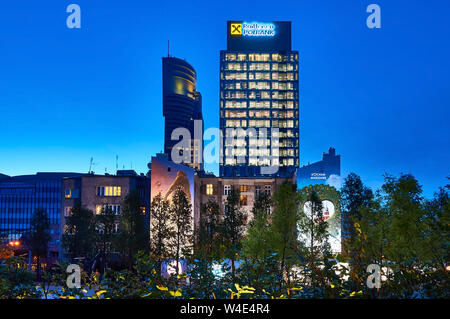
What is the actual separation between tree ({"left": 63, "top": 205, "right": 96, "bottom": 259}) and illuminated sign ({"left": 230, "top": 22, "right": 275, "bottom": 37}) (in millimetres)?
104782

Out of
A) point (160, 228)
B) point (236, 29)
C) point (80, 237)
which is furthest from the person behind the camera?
point (236, 29)

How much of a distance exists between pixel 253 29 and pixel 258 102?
30.5m

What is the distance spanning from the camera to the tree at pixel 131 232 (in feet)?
142

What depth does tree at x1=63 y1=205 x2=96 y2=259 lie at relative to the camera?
143ft

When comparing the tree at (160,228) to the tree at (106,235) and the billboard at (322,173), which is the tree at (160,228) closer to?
the tree at (106,235)

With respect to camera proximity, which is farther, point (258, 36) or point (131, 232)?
point (258, 36)

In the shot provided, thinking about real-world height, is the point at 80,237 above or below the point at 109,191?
below

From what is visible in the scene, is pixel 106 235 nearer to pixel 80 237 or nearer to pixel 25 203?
pixel 80 237

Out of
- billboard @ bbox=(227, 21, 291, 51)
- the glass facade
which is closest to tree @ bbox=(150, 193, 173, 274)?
the glass facade

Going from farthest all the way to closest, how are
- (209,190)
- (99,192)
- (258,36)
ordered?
(258,36), (209,190), (99,192)

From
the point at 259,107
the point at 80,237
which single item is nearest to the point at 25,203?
the point at 80,237

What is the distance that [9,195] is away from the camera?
117m

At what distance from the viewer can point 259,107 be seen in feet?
410
